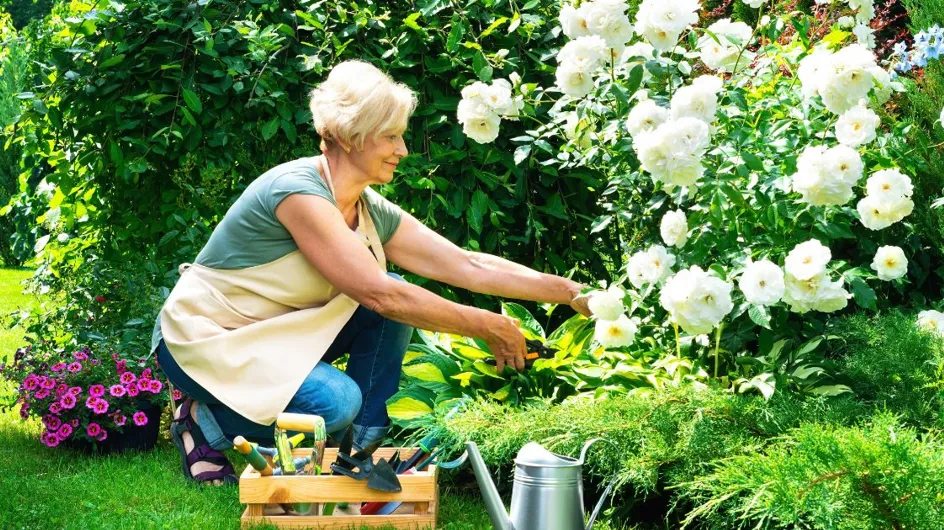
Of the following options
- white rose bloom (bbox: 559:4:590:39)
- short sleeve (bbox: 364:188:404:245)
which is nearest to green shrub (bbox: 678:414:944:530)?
white rose bloom (bbox: 559:4:590:39)

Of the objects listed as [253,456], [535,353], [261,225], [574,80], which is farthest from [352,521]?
[574,80]

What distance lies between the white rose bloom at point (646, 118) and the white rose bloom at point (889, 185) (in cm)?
50

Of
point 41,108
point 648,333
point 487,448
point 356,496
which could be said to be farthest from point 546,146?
point 41,108

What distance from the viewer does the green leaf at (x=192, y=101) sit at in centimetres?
353

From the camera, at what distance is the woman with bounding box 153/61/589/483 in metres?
2.74

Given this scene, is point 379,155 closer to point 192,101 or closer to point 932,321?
point 192,101

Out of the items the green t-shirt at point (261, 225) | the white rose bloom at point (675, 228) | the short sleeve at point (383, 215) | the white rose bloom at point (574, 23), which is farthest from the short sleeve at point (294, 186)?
the white rose bloom at point (675, 228)

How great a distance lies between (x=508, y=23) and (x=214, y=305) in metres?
1.56

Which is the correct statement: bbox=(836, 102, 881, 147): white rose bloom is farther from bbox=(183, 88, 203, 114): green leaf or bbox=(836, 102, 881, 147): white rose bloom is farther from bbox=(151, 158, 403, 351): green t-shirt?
bbox=(183, 88, 203, 114): green leaf

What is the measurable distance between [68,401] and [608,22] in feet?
6.38

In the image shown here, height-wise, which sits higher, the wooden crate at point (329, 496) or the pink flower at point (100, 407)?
the pink flower at point (100, 407)

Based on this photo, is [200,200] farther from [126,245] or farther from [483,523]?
[483,523]

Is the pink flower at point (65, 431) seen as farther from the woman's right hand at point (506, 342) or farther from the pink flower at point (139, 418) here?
the woman's right hand at point (506, 342)

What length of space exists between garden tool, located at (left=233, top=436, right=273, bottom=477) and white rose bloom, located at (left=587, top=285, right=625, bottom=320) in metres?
0.86
